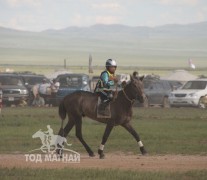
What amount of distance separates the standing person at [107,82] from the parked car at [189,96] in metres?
28.1

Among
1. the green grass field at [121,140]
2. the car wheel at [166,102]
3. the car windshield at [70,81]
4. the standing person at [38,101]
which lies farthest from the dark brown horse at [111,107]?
the standing person at [38,101]

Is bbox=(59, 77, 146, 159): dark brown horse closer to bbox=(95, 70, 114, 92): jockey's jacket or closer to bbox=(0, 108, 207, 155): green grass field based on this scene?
bbox=(95, 70, 114, 92): jockey's jacket

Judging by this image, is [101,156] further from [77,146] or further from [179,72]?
[179,72]

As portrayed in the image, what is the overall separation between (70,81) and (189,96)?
230 inches

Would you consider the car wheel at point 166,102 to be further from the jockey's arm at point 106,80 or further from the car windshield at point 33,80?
the jockey's arm at point 106,80

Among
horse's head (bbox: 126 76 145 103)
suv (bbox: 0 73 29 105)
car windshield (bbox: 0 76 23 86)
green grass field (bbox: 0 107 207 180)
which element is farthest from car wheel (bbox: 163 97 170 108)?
horse's head (bbox: 126 76 145 103)

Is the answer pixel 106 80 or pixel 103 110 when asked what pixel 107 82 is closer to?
pixel 106 80

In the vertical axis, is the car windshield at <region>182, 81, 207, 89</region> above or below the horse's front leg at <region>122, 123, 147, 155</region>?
below

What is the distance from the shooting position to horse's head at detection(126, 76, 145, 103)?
22.3 m

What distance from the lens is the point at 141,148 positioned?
22.6m

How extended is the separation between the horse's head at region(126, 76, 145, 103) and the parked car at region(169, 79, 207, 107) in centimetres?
2798

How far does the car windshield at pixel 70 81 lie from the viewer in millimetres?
50375

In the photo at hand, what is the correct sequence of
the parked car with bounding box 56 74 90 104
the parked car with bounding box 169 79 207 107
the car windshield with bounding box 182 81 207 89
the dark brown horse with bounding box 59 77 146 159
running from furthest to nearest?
the car windshield with bounding box 182 81 207 89 < the parked car with bounding box 169 79 207 107 < the parked car with bounding box 56 74 90 104 < the dark brown horse with bounding box 59 77 146 159

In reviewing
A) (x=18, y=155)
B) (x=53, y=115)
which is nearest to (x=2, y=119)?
(x=53, y=115)
